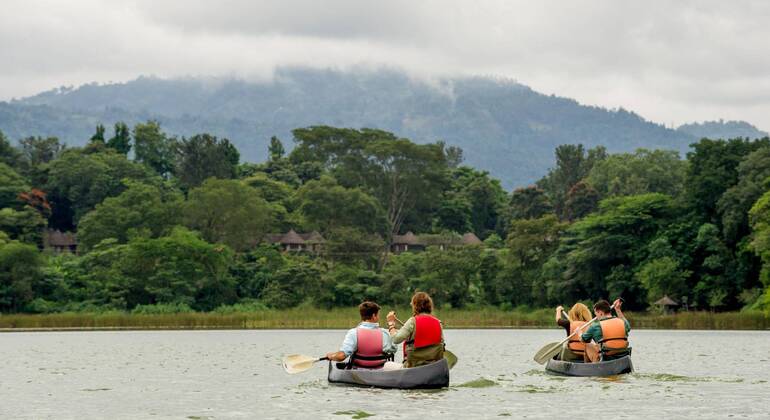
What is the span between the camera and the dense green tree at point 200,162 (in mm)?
123100

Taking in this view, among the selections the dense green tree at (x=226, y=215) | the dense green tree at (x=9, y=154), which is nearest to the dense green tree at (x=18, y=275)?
the dense green tree at (x=226, y=215)

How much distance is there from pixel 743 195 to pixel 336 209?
141ft

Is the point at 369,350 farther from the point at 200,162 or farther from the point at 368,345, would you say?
the point at 200,162

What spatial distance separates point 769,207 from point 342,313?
2606 cm

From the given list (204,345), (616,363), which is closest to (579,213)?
(204,345)

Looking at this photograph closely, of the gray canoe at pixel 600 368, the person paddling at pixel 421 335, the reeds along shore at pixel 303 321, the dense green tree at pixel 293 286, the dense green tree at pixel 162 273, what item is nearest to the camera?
the person paddling at pixel 421 335

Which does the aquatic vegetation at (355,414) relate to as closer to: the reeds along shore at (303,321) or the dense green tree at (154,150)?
the reeds along shore at (303,321)

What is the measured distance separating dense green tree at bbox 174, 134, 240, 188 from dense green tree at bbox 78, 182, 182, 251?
27.1 metres

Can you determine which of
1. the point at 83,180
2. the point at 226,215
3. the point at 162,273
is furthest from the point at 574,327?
the point at 83,180

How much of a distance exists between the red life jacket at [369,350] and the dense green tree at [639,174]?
87.3 m

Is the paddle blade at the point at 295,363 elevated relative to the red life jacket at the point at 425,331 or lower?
lower

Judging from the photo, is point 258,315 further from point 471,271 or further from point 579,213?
point 579,213

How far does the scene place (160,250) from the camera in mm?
80250

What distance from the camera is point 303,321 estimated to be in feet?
229
